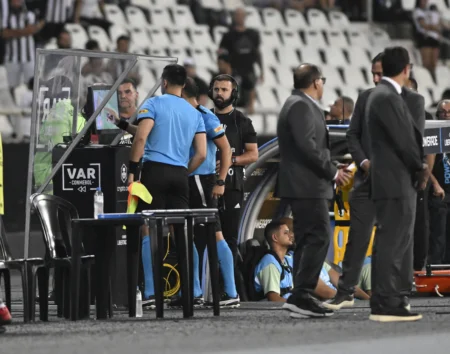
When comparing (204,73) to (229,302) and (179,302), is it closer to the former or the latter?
(179,302)

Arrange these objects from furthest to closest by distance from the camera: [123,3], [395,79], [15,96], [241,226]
→ 1. [123,3]
2. [15,96]
3. [241,226]
4. [395,79]

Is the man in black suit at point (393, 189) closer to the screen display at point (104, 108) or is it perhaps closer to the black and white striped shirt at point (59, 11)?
the screen display at point (104, 108)

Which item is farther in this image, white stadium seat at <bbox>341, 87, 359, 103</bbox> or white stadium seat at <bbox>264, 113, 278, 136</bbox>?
white stadium seat at <bbox>341, 87, 359, 103</bbox>

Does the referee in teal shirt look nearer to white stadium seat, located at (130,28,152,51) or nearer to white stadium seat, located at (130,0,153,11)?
white stadium seat, located at (130,28,152,51)

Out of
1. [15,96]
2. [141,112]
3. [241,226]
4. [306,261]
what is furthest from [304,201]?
[15,96]

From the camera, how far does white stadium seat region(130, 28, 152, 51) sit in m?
21.4

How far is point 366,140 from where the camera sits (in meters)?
9.54

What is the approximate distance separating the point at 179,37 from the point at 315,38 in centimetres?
330

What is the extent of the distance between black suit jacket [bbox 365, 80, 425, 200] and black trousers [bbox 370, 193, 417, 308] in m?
0.08

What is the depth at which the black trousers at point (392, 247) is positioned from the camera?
346 inches

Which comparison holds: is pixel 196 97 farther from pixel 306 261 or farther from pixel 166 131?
pixel 306 261

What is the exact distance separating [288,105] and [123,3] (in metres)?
12.4

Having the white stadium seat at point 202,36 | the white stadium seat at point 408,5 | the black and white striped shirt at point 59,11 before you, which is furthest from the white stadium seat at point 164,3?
the white stadium seat at point 408,5

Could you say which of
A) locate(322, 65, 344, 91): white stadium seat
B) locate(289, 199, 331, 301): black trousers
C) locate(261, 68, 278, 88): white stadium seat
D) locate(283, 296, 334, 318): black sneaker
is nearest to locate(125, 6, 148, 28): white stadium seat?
locate(261, 68, 278, 88): white stadium seat
